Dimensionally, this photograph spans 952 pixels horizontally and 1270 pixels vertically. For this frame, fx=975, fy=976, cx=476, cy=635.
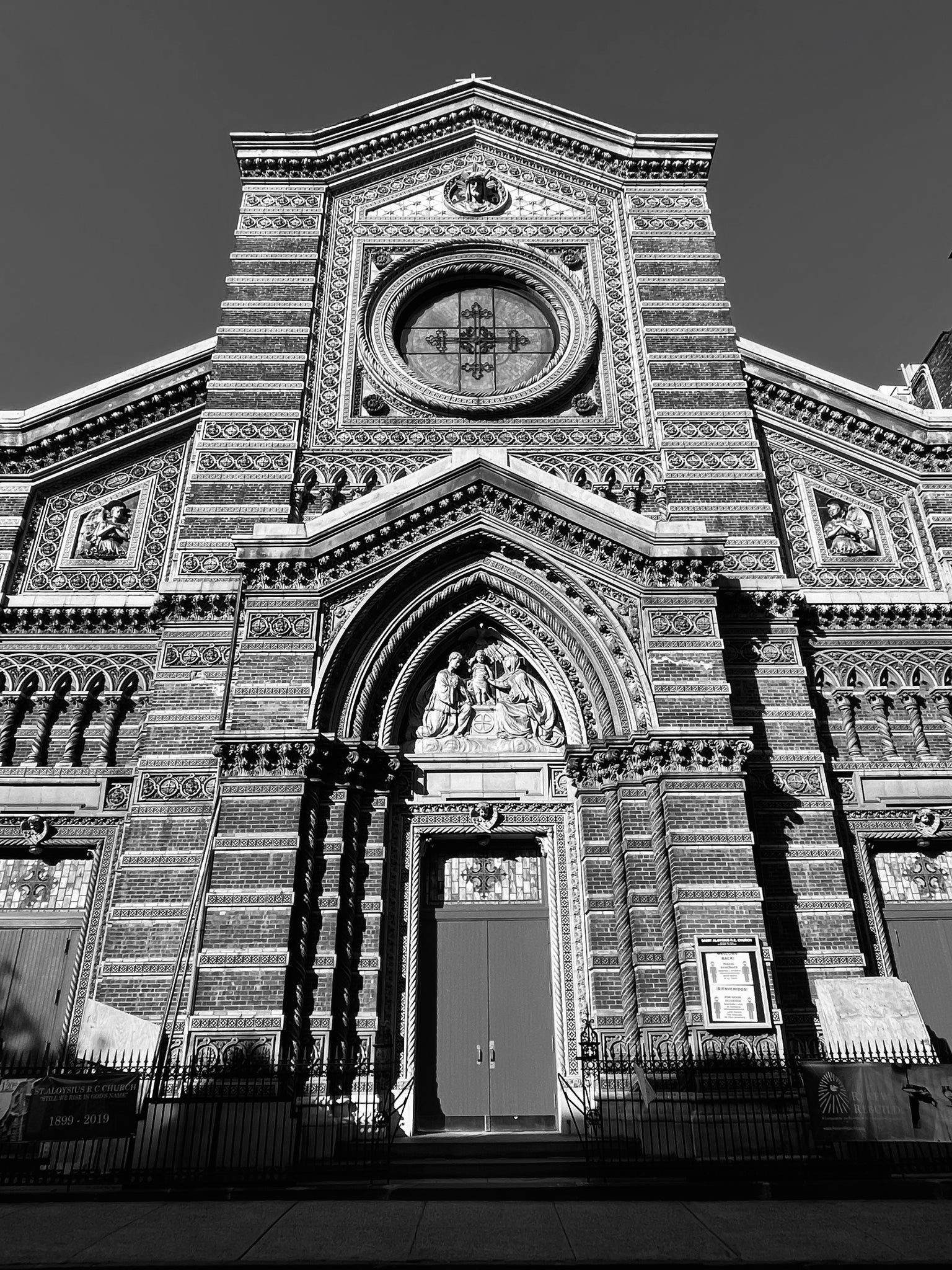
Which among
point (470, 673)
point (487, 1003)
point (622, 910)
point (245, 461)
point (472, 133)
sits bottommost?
point (487, 1003)

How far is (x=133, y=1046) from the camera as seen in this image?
12602mm

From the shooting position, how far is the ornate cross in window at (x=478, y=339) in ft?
65.6

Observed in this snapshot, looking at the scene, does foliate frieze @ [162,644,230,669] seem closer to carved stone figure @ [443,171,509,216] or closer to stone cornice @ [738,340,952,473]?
stone cornice @ [738,340,952,473]

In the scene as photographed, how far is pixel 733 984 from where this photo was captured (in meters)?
12.8

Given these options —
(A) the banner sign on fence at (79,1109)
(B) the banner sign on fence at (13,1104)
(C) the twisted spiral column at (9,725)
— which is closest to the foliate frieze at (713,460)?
(C) the twisted spiral column at (9,725)

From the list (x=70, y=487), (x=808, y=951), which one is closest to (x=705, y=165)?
(x=70, y=487)

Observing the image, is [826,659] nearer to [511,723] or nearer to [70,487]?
[511,723]

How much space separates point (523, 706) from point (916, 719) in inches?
256

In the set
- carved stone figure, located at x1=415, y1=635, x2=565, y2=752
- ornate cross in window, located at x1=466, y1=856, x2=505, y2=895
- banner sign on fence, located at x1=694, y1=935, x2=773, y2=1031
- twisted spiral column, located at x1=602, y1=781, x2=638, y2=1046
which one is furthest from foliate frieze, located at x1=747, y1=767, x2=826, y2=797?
ornate cross in window, located at x1=466, y1=856, x2=505, y2=895

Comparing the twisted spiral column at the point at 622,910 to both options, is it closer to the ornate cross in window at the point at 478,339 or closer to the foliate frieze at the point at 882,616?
the foliate frieze at the point at 882,616

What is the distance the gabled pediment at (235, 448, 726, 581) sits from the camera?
15734 mm

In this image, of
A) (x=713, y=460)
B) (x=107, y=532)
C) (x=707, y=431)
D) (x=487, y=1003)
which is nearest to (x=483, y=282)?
(x=707, y=431)

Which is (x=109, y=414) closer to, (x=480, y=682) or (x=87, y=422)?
(x=87, y=422)

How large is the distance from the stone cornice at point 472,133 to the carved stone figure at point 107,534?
→ 28.6 ft
